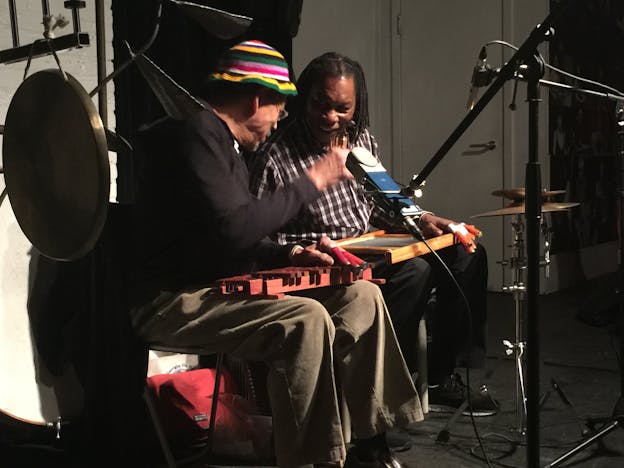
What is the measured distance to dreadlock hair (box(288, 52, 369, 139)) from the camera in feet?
8.82

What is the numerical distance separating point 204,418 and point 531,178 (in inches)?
55.4

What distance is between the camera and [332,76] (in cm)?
266

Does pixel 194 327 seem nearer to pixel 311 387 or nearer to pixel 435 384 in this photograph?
pixel 311 387

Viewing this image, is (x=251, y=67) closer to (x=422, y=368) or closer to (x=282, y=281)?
(x=282, y=281)

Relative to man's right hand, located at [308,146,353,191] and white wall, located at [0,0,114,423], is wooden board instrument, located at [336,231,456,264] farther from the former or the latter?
white wall, located at [0,0,114,423]

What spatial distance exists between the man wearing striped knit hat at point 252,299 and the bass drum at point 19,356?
1.32ft


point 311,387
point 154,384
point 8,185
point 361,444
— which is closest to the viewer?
point 8,185

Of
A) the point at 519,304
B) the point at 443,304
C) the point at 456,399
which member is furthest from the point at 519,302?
the point at 456,399

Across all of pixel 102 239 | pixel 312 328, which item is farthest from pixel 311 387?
pixel 102 239

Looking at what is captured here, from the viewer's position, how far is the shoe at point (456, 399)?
2.83 meters

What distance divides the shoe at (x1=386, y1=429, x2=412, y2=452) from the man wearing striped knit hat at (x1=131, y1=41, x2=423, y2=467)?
0.37 metres

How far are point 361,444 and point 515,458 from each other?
1.71ft

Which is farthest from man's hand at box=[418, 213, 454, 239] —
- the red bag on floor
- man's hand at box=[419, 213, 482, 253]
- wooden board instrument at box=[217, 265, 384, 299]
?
the red bag on floor

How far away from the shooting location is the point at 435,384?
2.93 metres
